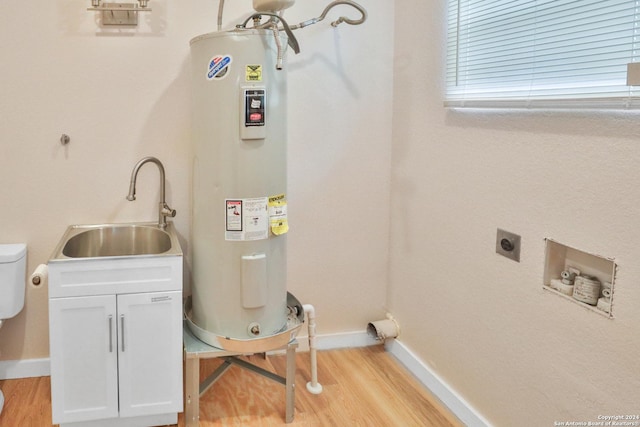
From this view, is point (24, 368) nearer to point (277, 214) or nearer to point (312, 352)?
point (312, 352)

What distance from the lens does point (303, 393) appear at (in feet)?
8.61

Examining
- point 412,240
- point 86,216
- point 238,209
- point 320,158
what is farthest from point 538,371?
point 86,216

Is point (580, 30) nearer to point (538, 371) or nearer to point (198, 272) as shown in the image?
point (538, 371)

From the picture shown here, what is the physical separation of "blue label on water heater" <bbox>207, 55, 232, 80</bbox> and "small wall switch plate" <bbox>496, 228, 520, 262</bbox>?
1.25 meters

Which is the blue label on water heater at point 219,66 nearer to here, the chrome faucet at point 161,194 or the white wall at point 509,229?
the chrome faucet at point 161,194

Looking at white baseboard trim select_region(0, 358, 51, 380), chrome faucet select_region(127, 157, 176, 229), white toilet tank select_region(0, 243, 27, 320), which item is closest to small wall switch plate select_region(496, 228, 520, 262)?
chrome faucet select_region(127, 157, 176, 229)

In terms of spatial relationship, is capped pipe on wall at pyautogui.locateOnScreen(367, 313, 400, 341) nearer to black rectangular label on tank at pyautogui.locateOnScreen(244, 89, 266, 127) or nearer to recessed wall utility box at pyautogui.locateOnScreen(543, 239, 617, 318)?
recessed wall utility box at pyautogui.locateOnScreen(543, 239, 617, 318)

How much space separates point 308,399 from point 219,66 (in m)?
1.55

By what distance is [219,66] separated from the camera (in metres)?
2.15

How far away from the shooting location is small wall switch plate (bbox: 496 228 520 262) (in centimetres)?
204

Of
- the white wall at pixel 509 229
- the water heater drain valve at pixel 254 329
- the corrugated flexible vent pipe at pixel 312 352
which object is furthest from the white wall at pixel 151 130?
the water heater drain valve at pixel 254 329

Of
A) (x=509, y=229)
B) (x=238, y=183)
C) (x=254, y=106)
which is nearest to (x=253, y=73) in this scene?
(x=254, y=106)

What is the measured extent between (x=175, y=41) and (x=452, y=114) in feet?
4.46

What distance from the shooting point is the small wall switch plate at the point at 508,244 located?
2.04m
